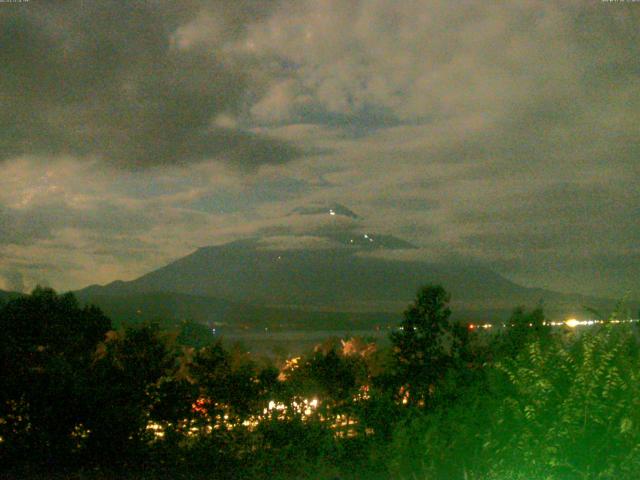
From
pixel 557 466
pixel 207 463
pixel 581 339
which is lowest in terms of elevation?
pixel 207 463

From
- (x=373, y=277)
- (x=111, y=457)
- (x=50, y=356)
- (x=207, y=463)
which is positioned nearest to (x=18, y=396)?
(x=50, y=356)

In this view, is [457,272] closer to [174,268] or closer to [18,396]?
[18,396]

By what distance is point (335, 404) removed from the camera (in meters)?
8.76

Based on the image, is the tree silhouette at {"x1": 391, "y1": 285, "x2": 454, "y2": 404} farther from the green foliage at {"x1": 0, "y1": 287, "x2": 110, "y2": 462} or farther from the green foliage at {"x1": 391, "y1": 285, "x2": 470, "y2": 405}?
the green foliage at {"x1": 0, "y1": 287, "x2": 110, "y2": 462}

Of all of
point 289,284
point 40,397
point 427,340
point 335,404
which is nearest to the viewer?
point 40,397

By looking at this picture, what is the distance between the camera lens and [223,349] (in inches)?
374

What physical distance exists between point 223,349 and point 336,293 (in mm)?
94768

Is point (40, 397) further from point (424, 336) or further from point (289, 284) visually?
point (289, 284)

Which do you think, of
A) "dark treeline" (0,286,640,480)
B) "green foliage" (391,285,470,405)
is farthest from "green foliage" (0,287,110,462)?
"green foliage" (391,285,470,405)

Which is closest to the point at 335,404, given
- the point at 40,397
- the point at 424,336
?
the point at 424,336

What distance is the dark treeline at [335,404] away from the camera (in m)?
5.65

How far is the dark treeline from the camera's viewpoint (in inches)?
223

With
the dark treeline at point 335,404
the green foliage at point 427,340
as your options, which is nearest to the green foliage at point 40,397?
the dark treeline at point 335,404

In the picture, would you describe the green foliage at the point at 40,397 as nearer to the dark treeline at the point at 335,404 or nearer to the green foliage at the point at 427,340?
the dark treeline at the point at 335,404
